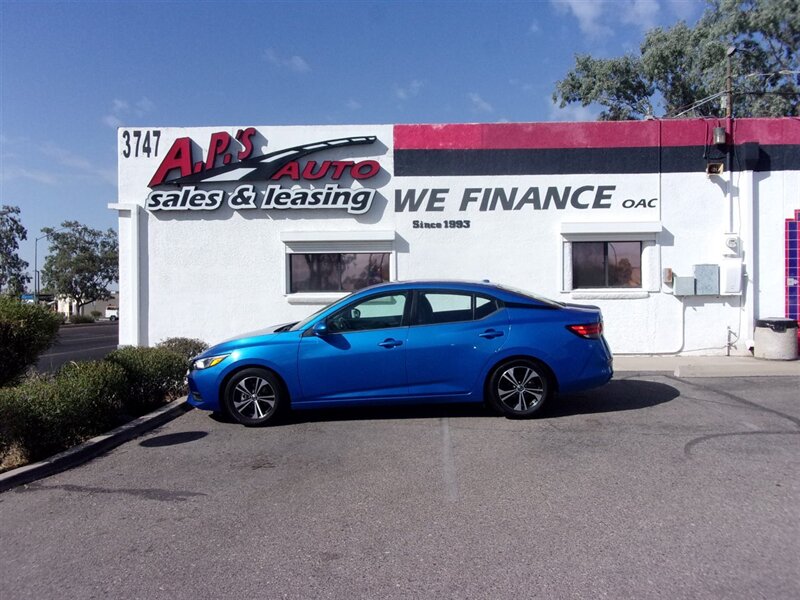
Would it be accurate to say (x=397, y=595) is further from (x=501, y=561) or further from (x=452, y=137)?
(x=452, y=137)

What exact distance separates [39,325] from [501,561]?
6213 millimetres

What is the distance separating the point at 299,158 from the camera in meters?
13.0

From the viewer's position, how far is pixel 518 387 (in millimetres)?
7418

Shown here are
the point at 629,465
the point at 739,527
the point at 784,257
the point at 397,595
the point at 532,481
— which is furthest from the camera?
the point at 784,257

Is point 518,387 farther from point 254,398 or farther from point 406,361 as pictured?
point 254,398

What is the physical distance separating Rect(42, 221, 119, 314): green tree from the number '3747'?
49.4 meters

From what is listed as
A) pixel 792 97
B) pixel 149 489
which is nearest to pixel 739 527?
pixel 149 489

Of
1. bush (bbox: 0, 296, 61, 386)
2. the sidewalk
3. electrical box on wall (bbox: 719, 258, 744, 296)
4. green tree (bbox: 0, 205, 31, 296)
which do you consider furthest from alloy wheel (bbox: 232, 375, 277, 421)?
green tree (bbox: 0, 205, 31, 296)

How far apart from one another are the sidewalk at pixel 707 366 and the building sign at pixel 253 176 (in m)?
5.82

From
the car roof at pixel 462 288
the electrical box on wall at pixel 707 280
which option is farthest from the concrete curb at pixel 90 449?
the electrical box on wall at pixel 707 280

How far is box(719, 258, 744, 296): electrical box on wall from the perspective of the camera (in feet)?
40.9

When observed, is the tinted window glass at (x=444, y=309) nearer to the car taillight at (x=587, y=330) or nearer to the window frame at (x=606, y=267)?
the car taillight at (x=587, y=330)

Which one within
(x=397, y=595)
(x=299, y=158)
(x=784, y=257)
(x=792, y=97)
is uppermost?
(x=792, y=97)

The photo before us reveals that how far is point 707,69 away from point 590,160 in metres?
20.3
